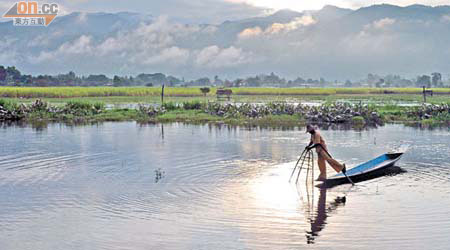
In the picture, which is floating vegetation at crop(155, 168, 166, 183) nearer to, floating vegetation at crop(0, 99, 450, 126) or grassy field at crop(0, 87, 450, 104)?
floating vegetation at crop(0, 99, 450, 126)

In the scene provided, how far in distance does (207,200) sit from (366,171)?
14.6 feet

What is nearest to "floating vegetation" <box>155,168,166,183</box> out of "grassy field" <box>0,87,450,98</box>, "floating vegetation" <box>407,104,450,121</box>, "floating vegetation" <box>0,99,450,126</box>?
"floating vegetation" <box>0,99,450,126</box>

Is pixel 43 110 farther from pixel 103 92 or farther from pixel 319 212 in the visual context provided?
pixel 103 92

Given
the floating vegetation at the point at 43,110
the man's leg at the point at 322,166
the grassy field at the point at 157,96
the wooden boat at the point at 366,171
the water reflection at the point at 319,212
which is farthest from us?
the grassy field at the point at 157,96

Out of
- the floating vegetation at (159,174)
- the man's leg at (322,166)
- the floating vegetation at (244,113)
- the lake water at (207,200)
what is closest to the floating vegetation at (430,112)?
the floating vegetation at (244,113)

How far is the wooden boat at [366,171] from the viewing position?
13.3m

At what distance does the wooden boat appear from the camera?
13.3 m

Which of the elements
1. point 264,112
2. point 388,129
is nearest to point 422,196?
point 388,129

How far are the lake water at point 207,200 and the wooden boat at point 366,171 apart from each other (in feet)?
0.81

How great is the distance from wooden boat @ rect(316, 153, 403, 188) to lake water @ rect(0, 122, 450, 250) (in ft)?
0.81

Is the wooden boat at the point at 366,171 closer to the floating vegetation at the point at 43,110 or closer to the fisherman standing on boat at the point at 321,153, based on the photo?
the fisherman standing on boat at the point at 321,153

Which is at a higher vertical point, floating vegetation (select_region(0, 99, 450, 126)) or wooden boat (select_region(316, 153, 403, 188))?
floating vegetation (select_region(0, 99, 450, 126))

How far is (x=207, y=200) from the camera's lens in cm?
1164

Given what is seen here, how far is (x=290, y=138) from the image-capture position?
75.4ft
